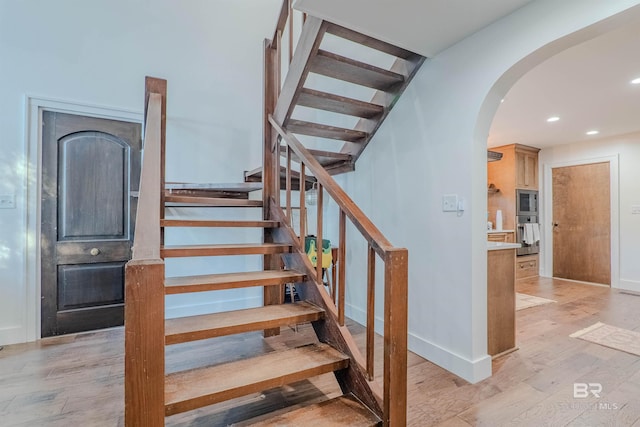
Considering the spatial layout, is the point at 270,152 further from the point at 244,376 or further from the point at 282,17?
the point at 244,376

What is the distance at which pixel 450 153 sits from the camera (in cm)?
222

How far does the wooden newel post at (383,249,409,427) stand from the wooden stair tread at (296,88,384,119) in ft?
5.19

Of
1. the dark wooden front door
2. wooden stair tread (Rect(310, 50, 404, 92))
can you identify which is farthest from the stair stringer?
the dark wooden front door

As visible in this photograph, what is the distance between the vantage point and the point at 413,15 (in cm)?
187

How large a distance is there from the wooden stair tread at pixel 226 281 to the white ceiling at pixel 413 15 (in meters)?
1.61

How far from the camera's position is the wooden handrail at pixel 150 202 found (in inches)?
40.9

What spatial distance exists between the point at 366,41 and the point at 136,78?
7.66 ft

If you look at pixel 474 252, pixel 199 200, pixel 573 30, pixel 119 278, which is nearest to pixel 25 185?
pixel 119 278

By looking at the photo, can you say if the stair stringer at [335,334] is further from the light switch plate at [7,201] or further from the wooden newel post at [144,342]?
the light switch plate at [7,201]

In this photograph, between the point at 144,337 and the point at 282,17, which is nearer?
the point at 144,337

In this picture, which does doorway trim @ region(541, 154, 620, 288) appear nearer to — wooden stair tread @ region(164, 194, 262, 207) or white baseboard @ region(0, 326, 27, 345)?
wooden stair tread @ region(164, 194, 262, 207)

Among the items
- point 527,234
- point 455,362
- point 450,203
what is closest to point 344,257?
point 450,203

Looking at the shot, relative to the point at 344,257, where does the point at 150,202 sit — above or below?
above

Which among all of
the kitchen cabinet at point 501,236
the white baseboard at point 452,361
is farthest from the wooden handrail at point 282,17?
the kitchen cabinet at point 501,236
